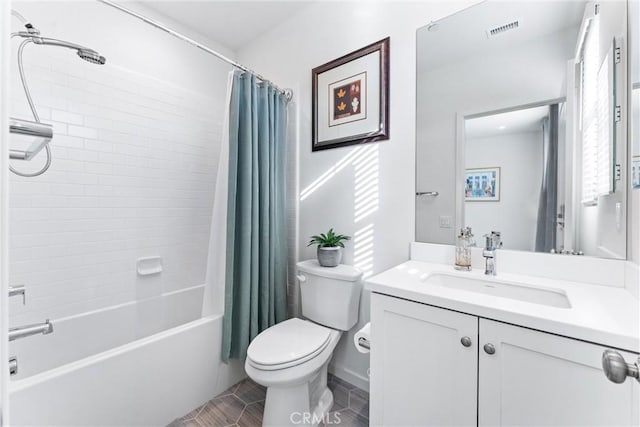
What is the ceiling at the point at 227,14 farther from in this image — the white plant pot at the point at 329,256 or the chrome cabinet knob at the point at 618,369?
the chrome cabinet knob at the point at 618,369

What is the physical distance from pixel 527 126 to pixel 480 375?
0.99 m

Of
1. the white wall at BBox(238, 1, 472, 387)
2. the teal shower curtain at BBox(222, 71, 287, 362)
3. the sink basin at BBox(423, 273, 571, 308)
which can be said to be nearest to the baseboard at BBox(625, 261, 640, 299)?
the sink basin at BBox(423, 273, 571, 308)

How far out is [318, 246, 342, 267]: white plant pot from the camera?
1678mm

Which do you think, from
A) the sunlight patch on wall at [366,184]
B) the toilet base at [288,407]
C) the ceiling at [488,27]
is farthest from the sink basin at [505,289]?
the ceiling at [488,27]

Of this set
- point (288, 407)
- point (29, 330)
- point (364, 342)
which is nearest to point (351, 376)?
point (288, 407)

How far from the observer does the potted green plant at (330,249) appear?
1.68 m

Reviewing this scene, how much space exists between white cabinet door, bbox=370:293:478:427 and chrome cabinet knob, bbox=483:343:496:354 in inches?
1.1

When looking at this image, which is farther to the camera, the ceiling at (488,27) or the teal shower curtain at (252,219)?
the teal shower curtain at (252,219)

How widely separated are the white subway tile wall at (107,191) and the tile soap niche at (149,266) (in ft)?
0.14

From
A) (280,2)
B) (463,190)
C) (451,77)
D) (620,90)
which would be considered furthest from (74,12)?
(620,90)

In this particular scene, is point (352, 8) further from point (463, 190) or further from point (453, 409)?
point (453, 409)

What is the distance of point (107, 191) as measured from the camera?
6.05 ft

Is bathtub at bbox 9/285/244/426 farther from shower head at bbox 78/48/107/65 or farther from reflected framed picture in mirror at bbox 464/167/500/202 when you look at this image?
reflected framed picture in mirror at bbox 464/167/500/202

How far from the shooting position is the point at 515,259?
4.01ft
